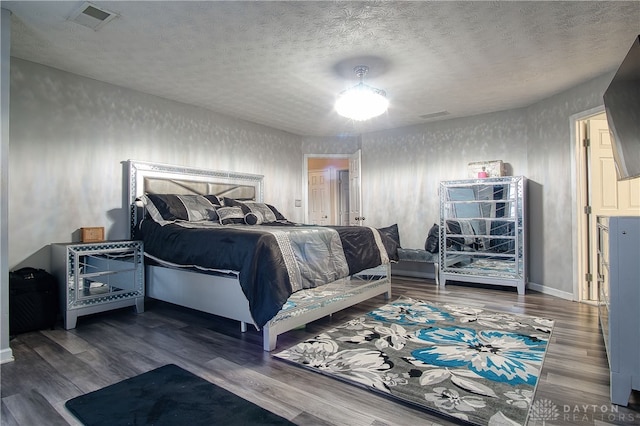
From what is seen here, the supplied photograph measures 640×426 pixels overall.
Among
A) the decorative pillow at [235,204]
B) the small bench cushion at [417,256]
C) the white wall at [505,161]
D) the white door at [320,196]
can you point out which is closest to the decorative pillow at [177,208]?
the decorative pillow at [235,204]

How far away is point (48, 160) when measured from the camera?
11.1 feet

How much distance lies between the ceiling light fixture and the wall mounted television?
1819 mm

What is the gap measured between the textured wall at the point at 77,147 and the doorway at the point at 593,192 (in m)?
4.69

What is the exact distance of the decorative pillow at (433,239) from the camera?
504 cm

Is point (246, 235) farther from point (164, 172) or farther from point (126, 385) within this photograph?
point (164, 172)

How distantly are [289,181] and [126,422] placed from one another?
479cm

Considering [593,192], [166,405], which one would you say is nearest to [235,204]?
[166,405]

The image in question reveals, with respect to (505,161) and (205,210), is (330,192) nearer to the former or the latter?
(505,161)

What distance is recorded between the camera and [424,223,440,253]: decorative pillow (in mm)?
5043

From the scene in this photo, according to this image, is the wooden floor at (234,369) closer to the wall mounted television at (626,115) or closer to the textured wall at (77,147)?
the textured wall at (77,147)

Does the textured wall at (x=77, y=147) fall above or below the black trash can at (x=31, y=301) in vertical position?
above

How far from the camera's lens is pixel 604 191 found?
3957mm

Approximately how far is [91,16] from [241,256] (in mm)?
2076

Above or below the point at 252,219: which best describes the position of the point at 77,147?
above
